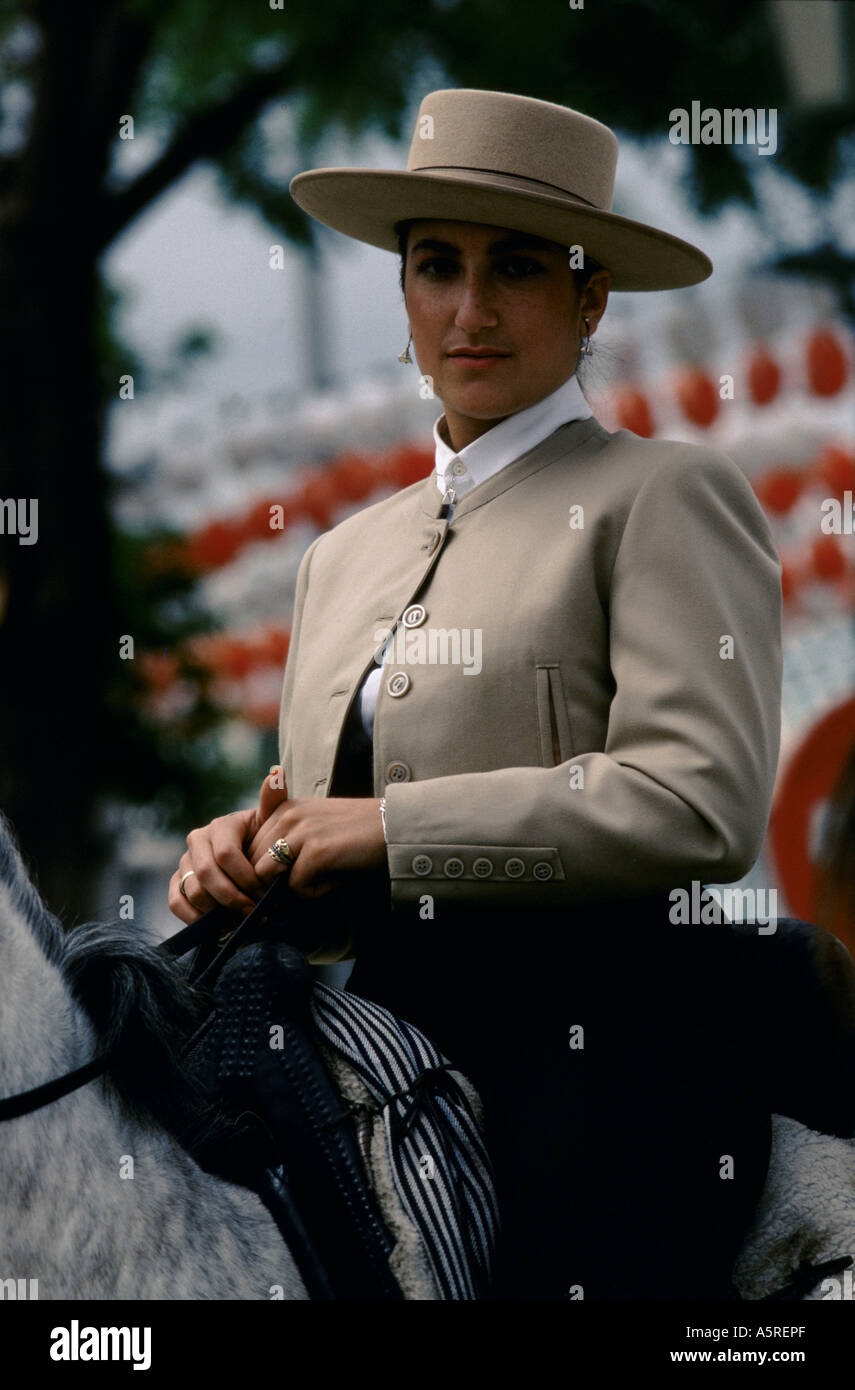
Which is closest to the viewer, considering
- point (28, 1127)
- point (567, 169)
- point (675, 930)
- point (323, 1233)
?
point (28, 1127)

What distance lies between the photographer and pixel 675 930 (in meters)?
1.81

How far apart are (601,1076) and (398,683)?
528 mm

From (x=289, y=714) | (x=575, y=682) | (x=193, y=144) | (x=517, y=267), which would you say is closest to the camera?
(x=575, y=682)

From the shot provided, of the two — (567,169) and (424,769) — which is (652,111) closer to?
(567,169)

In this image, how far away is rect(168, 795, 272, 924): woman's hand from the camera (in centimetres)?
181

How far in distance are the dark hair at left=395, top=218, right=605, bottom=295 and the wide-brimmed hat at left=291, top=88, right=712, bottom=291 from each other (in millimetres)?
12

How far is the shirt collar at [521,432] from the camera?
6.47 feet

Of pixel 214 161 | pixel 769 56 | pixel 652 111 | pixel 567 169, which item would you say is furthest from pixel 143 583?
pixel 567 169

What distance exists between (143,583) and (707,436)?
298 centimetres

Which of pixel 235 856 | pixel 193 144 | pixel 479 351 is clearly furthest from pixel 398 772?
pixel 193 144

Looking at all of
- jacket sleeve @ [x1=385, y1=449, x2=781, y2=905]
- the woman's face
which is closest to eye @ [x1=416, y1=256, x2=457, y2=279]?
the woman's face

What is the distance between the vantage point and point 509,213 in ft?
6.07

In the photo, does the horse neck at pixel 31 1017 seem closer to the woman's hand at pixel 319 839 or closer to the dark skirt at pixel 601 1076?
the woman's hand at pixel 319 839

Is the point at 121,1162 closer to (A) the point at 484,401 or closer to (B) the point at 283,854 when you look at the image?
(B) the point at 283,854
